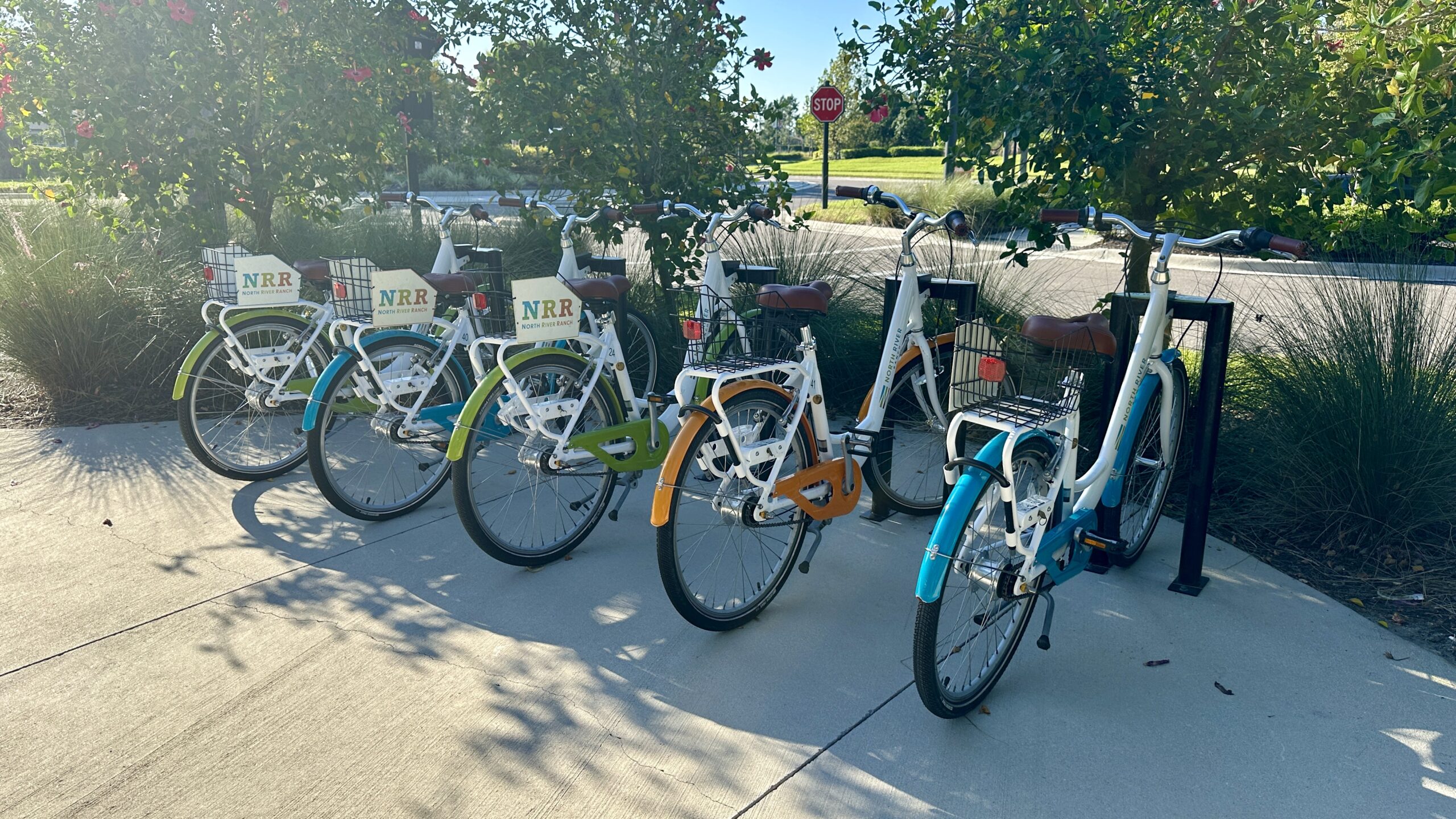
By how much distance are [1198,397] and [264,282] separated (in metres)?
4.24

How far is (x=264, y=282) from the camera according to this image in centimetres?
487

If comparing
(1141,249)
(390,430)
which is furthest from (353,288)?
(1141,249)

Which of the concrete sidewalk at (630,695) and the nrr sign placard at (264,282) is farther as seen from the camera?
the nrr sign placard at (264,282)

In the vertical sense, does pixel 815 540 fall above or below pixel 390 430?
below

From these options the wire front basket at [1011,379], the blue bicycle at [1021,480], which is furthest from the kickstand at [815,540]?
the wire front basket at [1011,379]

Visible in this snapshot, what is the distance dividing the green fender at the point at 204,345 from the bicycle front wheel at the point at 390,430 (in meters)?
0.51

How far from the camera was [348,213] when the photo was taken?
9.64 m

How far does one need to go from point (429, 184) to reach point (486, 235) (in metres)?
24.0

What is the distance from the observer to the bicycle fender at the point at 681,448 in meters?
3.30

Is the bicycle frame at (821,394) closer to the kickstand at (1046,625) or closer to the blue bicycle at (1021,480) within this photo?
the blue bicycle at (1021,480)

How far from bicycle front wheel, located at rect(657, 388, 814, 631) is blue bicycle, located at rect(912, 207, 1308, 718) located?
2.07 ft

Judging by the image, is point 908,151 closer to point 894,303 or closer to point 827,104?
point 827,104

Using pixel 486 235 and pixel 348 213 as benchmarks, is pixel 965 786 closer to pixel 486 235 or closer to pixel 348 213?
pixel 486 235

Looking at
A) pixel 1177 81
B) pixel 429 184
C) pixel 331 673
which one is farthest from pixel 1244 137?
pixel 429 184
